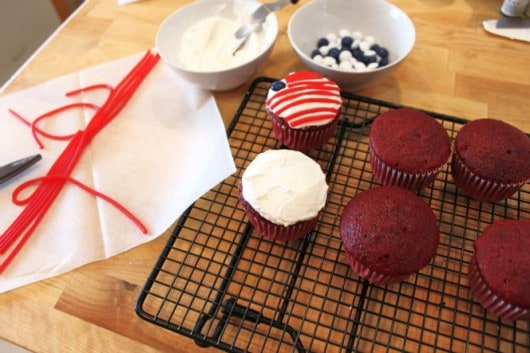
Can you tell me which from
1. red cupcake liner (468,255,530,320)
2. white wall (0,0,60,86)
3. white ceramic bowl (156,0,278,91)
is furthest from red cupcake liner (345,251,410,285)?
white wall (0,0,60,86)

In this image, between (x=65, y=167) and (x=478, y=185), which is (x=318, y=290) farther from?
(x=65, y=167)

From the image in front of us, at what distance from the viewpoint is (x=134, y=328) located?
71cm

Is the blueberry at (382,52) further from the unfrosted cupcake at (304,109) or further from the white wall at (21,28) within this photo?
the white wall at (21,28)

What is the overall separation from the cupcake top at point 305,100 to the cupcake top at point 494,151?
0.25m

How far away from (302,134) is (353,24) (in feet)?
1.38

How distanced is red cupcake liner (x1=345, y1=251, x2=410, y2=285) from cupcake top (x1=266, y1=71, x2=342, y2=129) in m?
0.27

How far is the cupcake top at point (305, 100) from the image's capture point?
32.9 inches

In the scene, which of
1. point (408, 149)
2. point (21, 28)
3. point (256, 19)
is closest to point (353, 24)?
point (256, 19)

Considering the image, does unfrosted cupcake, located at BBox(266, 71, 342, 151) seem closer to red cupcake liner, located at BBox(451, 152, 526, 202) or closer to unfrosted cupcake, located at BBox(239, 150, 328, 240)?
unfrosted cupcake, located at BBox(239, 150, 328, 240)

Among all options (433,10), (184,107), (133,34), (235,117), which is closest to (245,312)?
(235,117)

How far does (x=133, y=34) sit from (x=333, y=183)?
0.75 metres

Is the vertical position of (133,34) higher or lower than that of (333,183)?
higher

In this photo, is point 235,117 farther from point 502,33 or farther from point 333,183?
point 502,33

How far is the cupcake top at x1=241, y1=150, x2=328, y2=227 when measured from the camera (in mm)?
711
